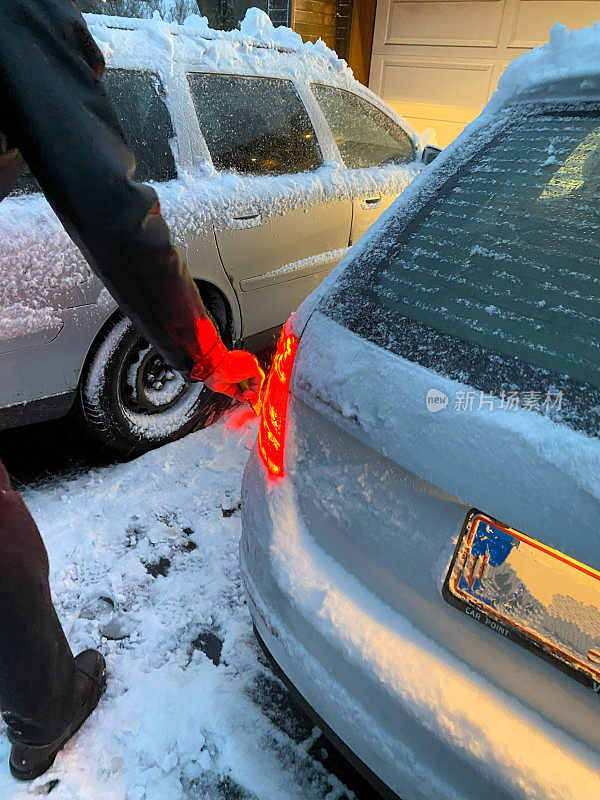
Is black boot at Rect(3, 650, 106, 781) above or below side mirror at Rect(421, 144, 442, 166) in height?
below

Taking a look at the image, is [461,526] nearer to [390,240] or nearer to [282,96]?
[390,240]

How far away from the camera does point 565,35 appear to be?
1.62 meters

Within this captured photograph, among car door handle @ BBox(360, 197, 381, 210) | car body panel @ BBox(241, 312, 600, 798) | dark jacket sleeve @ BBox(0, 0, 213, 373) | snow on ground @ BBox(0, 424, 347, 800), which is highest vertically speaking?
dark jacket sleeve @ BBox(0, 0, 213, 373)

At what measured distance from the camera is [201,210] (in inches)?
112

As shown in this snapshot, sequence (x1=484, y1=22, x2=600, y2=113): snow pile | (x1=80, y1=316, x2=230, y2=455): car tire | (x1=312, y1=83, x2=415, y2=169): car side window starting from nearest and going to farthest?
(x1=484, y1=22, x2=600, y2=113): snow pile < (x1=80, y1=316, x2=230, y2=455): car tire < (x1=312, y1=83, x2=415, y2=169): car side window

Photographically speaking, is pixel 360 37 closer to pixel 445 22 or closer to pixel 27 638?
pixel 445 22

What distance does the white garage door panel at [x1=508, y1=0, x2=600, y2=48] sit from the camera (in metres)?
6.02

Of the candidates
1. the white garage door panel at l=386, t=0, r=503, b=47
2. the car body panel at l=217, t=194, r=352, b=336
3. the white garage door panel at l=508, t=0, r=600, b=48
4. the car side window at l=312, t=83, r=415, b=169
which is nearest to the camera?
the car body panel at l=217, t=194, r=352, b=336

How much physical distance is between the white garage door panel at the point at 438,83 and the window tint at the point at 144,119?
5571mm

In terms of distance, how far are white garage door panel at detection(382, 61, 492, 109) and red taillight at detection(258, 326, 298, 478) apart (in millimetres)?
6813

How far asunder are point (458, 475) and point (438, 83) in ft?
25.1

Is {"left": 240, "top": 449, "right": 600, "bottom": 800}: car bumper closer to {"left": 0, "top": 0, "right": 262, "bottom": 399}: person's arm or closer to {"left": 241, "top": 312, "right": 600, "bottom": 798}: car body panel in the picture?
{"left": 241, "top": 312, "right": 600, "bottom": 798}: car body panel

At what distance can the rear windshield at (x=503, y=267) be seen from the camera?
3.98ft

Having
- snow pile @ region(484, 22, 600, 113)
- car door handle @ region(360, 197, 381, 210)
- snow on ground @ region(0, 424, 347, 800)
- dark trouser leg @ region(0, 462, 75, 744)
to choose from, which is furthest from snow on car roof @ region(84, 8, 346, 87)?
dark trouser leg @ region(0, 462, 75, 744)
